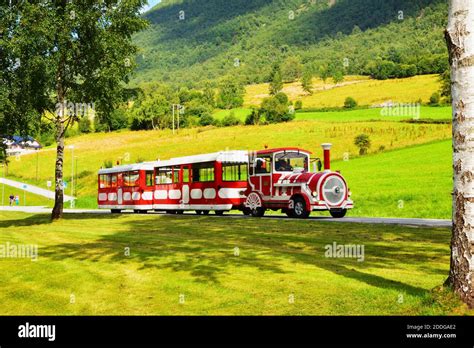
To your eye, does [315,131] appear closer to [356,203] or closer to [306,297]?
[356,203]

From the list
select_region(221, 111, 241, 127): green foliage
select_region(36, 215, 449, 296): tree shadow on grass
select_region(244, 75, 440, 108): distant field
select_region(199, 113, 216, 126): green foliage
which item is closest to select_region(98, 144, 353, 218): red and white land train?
select_region(36, 215, 449, 296): tree shadow on grass

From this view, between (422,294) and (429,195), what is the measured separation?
2513 centimetres

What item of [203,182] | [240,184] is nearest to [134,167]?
[203,182]

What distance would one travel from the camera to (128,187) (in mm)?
39531

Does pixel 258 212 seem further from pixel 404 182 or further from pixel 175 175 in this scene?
pixel 404 182

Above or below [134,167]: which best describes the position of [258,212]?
below

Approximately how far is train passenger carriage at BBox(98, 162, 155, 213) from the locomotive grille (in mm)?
16013

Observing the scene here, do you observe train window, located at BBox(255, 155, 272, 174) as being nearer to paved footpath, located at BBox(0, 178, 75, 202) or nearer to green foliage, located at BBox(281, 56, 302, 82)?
paved footpath, located at BBox(0, 178, 75, 202)

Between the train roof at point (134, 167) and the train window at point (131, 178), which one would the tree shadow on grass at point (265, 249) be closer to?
the train roof at point (134, 167)

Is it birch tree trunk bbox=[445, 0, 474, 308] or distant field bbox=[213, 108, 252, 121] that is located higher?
distant field bbox=[213, 108, 252, 121]

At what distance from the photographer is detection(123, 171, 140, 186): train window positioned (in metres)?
38.3

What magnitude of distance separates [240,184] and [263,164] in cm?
243

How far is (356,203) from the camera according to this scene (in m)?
33.4
